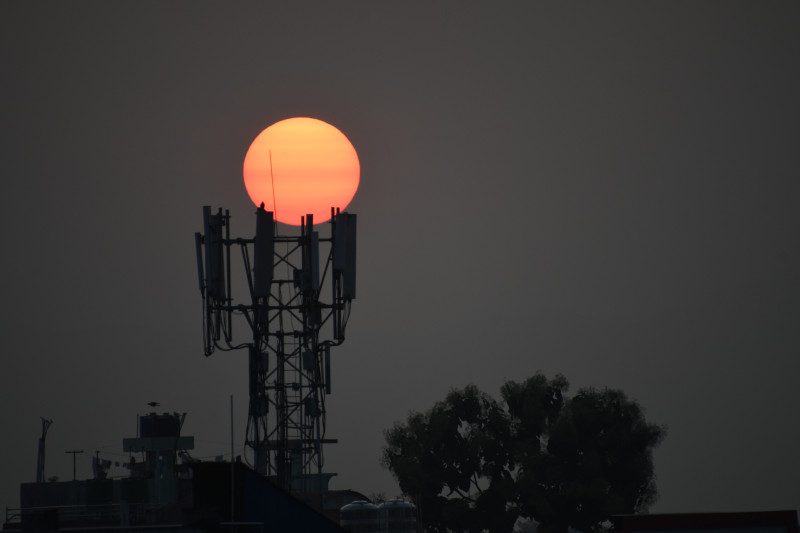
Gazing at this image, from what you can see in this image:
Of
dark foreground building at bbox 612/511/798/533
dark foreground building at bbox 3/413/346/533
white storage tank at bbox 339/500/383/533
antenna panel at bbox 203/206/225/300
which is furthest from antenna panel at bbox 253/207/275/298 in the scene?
white storage tank at bbox 339/500/383/533

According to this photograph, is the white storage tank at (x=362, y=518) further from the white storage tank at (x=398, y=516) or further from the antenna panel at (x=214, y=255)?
the antenna panel at (x=214, y=255)

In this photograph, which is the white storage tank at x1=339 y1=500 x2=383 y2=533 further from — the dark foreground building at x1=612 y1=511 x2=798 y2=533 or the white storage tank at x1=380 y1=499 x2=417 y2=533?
the dark foreground building at x1=612 y1=511 x2=798 y2=533

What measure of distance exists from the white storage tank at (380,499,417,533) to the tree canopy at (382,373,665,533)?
1515 centimetres

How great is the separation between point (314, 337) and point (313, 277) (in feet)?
9.20

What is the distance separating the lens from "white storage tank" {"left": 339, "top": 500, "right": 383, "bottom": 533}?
65.1 metres

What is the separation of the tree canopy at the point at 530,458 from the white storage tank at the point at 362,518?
1730 centimetres

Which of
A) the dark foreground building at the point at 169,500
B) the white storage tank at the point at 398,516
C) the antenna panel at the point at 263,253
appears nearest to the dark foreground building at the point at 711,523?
the dark foreground building at the point at 169,500

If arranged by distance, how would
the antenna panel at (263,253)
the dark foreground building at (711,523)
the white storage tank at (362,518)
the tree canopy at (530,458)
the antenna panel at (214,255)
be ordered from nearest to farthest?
the dark foreground building at (711,523) < the antenna panel at (263,253) < the antenna panel at (214,255) < the white storage tank at (362,518) < the tree canopy at (530,458)

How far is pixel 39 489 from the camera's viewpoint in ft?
192

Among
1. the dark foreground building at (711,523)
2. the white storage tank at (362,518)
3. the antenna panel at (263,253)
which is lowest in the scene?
the dark foreground building at (711,523)

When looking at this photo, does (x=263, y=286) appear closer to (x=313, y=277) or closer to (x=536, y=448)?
(x=313, y=277)

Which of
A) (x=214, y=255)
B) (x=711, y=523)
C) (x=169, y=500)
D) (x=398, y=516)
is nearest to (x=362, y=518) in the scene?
(x=398, y=516)

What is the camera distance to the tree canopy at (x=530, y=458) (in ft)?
281

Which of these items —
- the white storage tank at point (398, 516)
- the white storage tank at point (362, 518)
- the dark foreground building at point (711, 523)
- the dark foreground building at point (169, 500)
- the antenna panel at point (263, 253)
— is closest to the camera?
the dark foreground building at point (169, 500)
